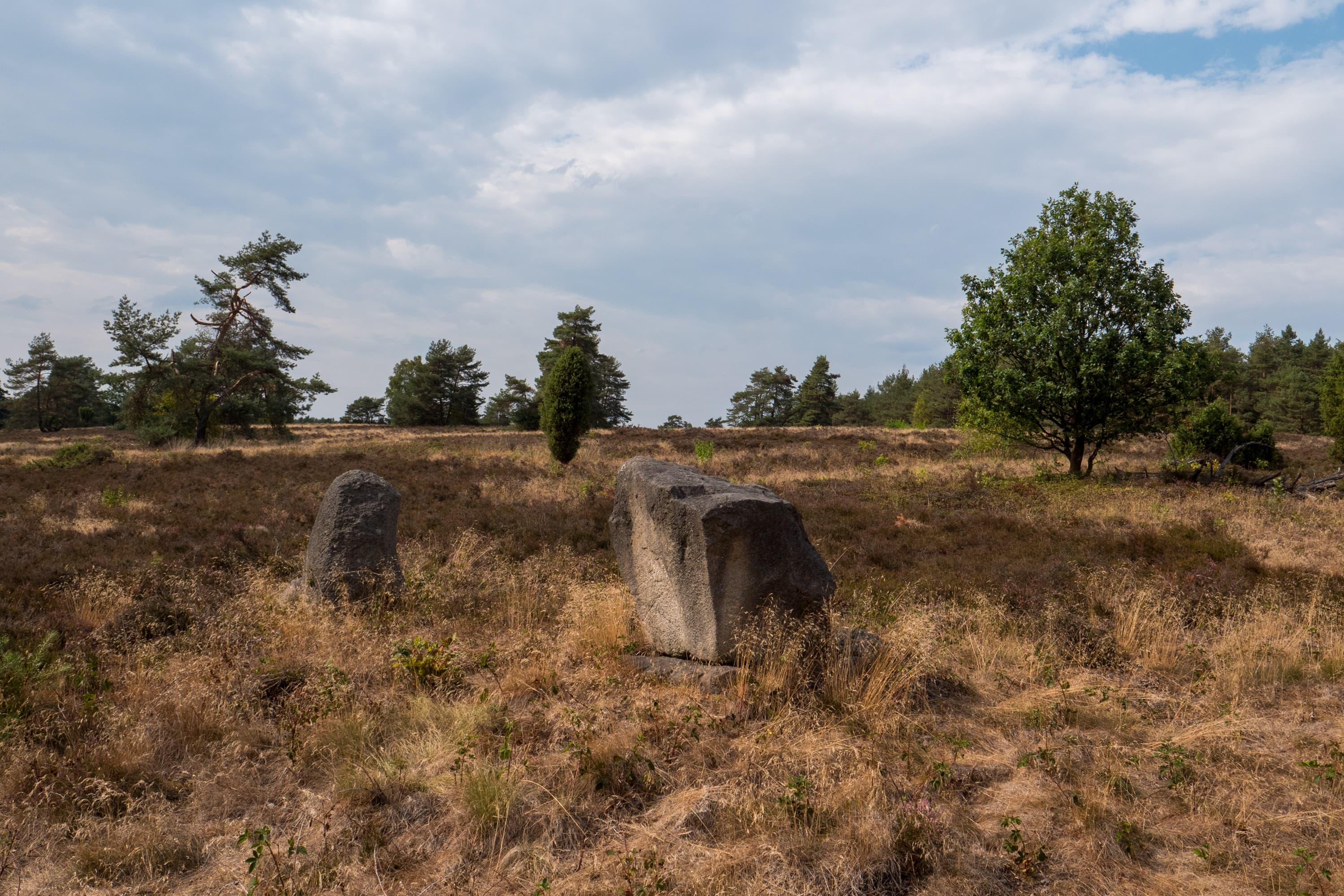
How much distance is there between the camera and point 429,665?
589 centimetres

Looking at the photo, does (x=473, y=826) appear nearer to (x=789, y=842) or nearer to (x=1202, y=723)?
(x=789, y=842)

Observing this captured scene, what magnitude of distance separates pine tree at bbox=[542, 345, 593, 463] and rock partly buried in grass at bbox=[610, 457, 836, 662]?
1647cm

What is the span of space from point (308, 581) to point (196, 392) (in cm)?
3177

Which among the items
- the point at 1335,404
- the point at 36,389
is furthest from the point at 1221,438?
the point at 36,389

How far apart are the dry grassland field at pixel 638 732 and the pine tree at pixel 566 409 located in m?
11.9

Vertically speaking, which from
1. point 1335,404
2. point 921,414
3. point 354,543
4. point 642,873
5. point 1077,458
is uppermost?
point 921,414

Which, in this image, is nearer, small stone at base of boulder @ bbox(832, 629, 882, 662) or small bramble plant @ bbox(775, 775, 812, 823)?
small bramble plant @ bbox(775, 775, 812, 823)

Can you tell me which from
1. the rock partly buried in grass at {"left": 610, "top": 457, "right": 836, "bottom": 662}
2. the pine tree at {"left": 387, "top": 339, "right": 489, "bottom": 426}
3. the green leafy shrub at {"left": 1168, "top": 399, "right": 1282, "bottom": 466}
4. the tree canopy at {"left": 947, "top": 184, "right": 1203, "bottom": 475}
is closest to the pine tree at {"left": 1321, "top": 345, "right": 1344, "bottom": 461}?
the green leafy shrub at {"left": 1168, "top": 399, "right": 1282, "bottom": 466}

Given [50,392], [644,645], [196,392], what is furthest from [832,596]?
[50,392]

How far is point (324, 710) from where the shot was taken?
16.9 feet

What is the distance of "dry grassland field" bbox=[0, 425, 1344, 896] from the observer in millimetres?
3650

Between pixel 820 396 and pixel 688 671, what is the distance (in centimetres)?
Answer: 6183

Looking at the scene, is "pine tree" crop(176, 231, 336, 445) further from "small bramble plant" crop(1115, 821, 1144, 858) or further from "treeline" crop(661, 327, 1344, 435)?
"small bramble plant" crop(1115, 821, 1144, 858)

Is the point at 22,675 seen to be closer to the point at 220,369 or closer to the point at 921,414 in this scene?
the point at 220,369
